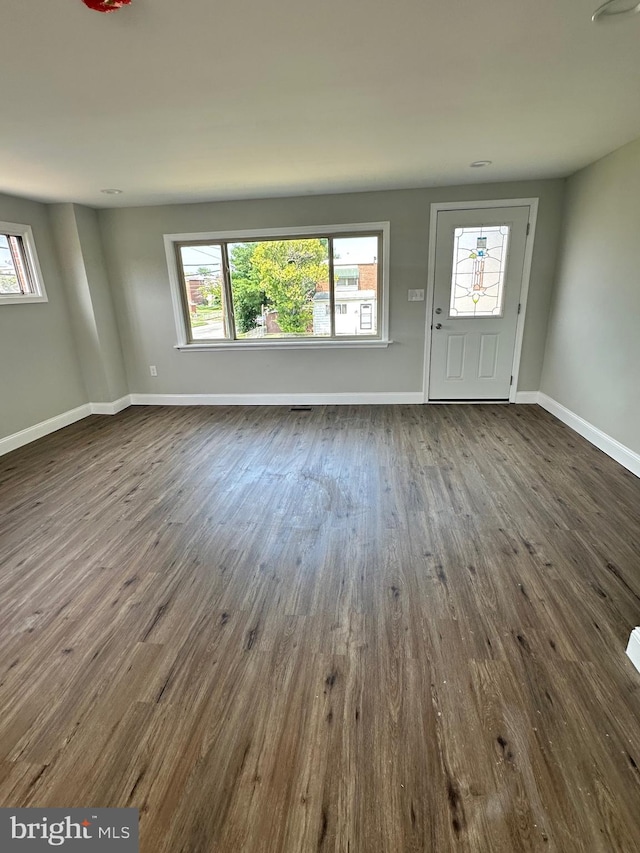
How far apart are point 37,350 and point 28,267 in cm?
85

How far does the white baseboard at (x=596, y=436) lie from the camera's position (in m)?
3.12

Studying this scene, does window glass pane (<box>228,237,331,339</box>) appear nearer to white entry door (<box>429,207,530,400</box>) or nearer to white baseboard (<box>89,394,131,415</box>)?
white entry door (<box>429,207,530,400</box>)

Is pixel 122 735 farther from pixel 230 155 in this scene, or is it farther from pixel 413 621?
pixel 230 155

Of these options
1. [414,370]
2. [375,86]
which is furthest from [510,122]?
[414,370]

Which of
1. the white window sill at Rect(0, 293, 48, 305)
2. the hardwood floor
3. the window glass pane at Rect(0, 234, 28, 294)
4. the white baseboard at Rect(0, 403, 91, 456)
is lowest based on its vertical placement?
the hardwood floor

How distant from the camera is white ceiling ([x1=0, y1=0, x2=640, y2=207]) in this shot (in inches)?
58.6

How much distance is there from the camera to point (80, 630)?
70.4 inches

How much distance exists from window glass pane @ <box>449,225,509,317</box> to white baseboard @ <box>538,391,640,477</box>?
1.18 meters

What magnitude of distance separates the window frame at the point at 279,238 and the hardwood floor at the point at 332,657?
2.09 meters

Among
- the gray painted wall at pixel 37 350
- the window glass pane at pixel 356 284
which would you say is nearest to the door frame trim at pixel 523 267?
the window glass pane at pixel 356 284

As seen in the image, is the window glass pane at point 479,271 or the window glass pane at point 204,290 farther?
the window glass pane at point 204,290

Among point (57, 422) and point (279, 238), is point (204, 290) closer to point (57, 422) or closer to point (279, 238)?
point (279, 238)

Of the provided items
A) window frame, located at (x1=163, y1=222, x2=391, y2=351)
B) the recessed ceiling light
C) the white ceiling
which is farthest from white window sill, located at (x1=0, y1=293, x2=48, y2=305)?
the recessed ceiling light

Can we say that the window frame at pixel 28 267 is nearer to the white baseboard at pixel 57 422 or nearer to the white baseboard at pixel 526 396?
the white baseboard at pixel 57 422
